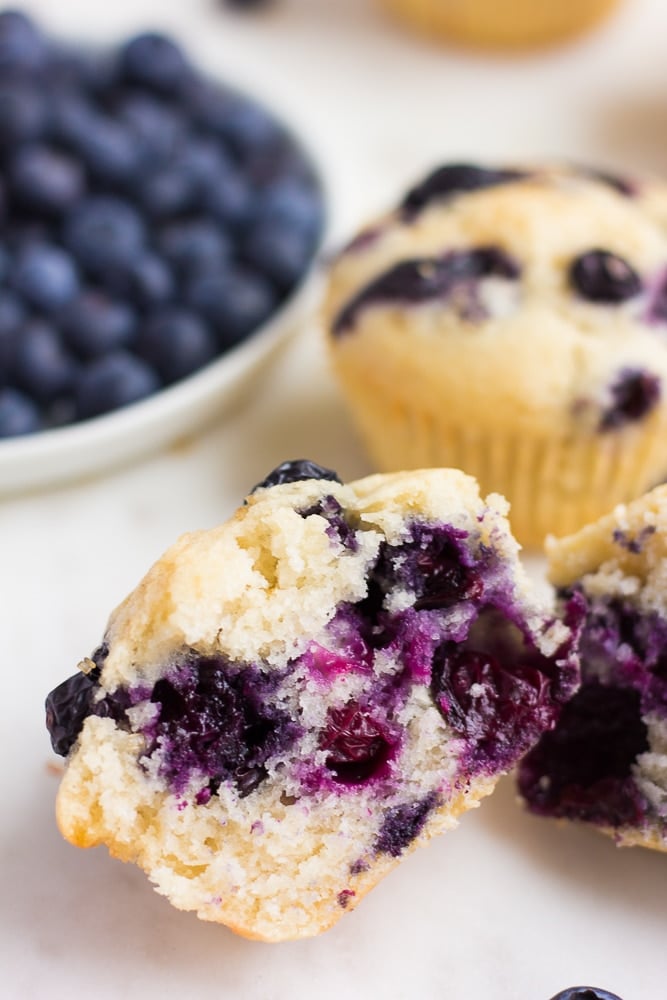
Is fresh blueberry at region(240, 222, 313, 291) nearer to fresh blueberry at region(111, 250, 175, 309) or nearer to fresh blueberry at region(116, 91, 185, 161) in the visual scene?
fresh blueberry at region(111, 250, 175, 309)

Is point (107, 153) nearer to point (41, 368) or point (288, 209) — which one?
point (288, 209)

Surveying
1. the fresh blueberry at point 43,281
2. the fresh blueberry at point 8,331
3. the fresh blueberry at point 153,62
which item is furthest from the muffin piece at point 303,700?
the fresh blueberry at point 153,62

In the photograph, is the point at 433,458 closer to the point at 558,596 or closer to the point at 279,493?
the point at 558,596

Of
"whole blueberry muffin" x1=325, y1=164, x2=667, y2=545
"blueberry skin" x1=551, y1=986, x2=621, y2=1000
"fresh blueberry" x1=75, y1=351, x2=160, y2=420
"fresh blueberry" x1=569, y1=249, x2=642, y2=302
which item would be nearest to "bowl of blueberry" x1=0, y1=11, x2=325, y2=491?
"fresh blueberry" x1=75, y1=351, x2=160, y2=420

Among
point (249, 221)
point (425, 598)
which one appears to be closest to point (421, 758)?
point (425, 598)

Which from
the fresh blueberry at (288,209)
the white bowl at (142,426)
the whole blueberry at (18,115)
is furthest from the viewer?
the whole blueberry at (18,115)

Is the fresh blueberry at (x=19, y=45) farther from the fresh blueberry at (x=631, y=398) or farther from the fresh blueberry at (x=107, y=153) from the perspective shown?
the fresh blueberry at (x=631, y=398)
